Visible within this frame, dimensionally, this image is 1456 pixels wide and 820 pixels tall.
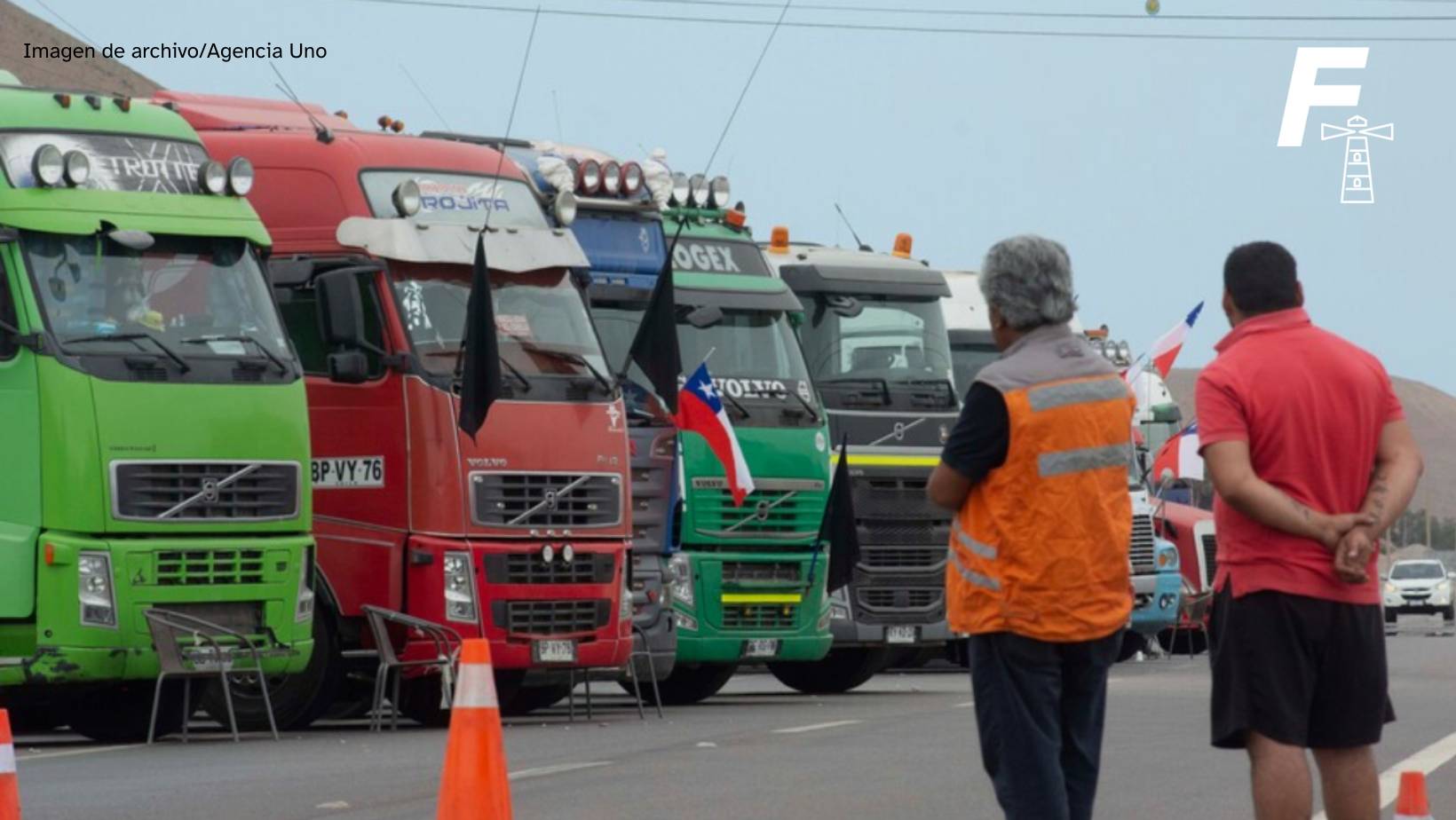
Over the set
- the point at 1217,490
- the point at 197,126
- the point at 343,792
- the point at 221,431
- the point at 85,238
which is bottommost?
the point at 343,792

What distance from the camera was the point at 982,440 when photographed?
750 cm

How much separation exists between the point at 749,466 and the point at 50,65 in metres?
66.8

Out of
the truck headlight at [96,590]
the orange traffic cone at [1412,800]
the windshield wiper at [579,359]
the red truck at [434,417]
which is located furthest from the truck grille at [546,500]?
the orange traffic cone at [1412,800]

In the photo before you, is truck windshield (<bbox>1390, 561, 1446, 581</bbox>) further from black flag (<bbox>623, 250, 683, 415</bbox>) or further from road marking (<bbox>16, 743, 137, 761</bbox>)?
road marking (<bbox>16, 743, 137, 761</bbox>)

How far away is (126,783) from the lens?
13.3 meters

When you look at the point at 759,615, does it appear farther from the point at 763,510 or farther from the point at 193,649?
the point at 193,649

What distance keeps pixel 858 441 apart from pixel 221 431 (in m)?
8.05

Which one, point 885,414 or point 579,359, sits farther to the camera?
point 885,414

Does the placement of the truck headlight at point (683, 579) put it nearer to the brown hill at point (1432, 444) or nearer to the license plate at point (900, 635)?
the license plate at point (900, 635)

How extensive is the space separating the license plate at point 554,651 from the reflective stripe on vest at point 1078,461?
1087cm

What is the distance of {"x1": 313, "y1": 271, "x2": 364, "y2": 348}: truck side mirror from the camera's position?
693 inches

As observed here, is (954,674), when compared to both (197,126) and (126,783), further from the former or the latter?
(126,783)

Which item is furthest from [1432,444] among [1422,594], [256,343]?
[256,343]

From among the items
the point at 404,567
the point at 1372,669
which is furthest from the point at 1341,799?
the point at 404,567
